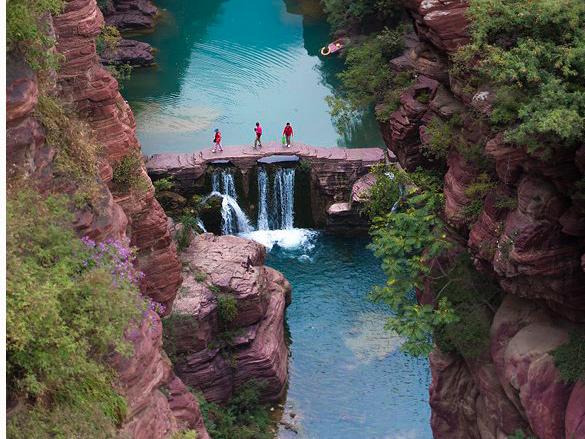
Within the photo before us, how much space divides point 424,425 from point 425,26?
11.5m

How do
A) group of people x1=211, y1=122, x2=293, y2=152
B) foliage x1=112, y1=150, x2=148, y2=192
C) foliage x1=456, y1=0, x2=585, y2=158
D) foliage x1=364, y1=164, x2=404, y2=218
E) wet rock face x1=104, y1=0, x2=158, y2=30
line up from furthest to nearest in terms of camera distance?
wet rock face x1=104, y1=0, x2=158, y2=30 → group of people x1=211, y1=122, x2=293, y2=152 → foliage x1=364, y1=164, x2=404, y2=218 → foliage x1=112, y1=150, x2=148, y2=192 → foliage x1=456, y1=0, x2=585, y2=158

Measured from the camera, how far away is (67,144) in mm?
13453

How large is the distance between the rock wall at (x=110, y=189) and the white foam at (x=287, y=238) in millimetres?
12809

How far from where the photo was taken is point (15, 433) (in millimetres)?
9820

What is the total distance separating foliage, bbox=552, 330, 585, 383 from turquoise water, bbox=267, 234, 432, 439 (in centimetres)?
881

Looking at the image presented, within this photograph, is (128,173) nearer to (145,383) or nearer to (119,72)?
(145,383)

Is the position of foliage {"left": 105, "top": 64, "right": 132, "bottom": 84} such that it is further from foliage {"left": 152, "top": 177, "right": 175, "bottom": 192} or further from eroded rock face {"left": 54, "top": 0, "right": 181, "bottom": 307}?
foliage {"left": 152, "top": 177, "right": 175, "bottom": 192}

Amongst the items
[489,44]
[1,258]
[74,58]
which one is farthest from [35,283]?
[489,44]

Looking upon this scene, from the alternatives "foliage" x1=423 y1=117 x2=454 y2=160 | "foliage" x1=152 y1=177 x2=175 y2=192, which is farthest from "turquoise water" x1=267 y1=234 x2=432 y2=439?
"foliage" x1=423 y1=117 x2=454 y2=160

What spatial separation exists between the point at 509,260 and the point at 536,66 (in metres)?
3.68

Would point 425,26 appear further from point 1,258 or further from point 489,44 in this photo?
point 1,258

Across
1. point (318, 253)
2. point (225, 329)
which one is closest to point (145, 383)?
point (225, 329)

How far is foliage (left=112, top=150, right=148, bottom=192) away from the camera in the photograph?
56.6ft

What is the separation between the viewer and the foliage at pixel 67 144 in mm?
12906
